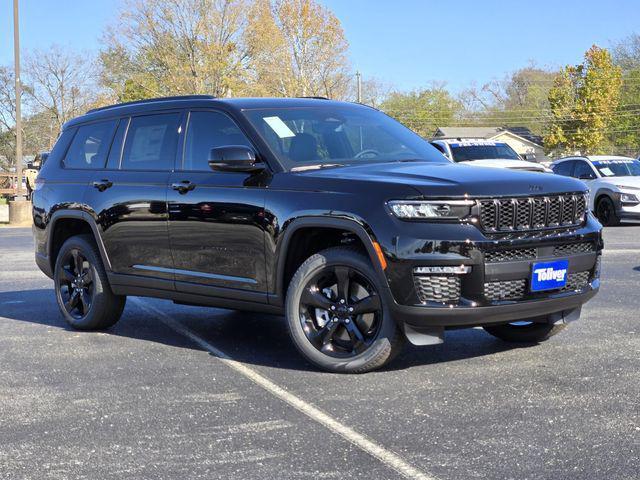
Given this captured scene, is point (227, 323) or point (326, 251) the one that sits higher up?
point (326, 251)

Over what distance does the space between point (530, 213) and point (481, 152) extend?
1417cm

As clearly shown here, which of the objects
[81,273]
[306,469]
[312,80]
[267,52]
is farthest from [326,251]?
[312,80]

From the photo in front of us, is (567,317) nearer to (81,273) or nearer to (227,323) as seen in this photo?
(227,323)

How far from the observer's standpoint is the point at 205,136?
21.1ft

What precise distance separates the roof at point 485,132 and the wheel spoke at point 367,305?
88.4 meters

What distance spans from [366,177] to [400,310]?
33.4 inches

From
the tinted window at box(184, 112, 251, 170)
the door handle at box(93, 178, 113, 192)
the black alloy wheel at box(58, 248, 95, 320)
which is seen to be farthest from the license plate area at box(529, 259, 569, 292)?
the black alloy wheel at box(58, 248, 95, 320)

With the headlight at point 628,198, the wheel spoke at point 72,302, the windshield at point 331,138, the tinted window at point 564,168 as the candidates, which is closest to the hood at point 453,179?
the windshield at point 331,138

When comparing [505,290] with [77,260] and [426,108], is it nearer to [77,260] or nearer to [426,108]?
[77,260]

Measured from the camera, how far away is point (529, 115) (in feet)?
356

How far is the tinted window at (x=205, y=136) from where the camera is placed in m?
6.25

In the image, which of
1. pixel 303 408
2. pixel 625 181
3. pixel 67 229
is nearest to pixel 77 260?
pixel 67 229

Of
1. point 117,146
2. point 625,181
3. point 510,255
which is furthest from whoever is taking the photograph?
point 625,181

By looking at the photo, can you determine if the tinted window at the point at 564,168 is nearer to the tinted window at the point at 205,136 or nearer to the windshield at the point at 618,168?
the windshield at the point at 618,168
